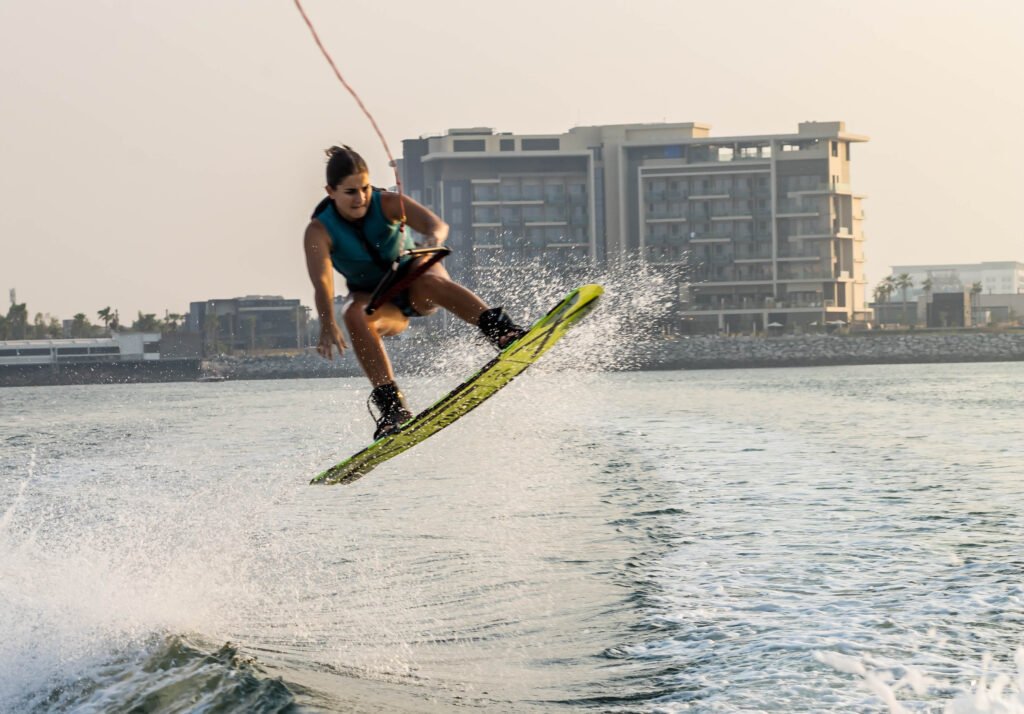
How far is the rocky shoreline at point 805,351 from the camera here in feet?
398

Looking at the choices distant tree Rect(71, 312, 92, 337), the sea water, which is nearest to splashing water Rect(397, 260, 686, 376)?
distant tree Rect(71, 312, 92, 337)

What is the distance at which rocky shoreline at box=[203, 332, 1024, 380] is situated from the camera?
121 m

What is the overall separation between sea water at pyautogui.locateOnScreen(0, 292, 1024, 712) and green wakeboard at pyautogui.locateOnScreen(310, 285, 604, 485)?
1721 millimetres

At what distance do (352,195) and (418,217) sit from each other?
0.57m

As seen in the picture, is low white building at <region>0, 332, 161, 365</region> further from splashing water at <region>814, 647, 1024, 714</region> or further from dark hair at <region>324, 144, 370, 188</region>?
splashing water at <region>814, 647, 1024, 714</region>

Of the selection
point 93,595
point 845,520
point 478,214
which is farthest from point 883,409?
point 478,214

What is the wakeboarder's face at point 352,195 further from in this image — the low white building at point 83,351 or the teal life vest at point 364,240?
the low white building at point 83,351

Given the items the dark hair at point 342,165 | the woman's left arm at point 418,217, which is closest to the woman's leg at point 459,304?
the woman's left arm at point 418,217

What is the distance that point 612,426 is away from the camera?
4109 centimetres

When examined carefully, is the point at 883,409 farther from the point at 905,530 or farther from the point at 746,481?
the point at 905,530

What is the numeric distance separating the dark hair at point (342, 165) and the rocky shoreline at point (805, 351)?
4195 inches

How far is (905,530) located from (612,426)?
82.1ft

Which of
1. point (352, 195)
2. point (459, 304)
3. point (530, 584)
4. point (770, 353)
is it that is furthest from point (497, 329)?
point (770, 353)

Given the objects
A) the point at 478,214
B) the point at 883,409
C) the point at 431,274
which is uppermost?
the point at 478,214
